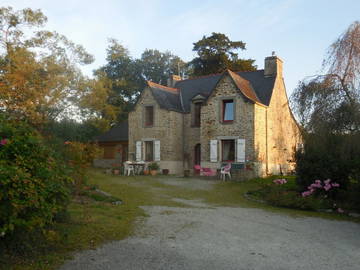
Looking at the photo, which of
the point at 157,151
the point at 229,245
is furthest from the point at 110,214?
the point at 157,151

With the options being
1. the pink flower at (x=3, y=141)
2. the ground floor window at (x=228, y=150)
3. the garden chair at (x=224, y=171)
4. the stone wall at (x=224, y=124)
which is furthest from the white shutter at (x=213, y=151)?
the pink flower at (x=3, y=141)

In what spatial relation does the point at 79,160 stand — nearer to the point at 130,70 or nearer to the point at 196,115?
the point at 196,115

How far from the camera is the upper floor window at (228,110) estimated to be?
811 inches

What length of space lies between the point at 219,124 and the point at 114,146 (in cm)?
1033

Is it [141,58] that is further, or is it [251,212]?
[141,58]

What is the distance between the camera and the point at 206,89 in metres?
24.3

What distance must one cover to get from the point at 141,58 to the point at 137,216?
35878 mm

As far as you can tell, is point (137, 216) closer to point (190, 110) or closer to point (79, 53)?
point (190, 110)

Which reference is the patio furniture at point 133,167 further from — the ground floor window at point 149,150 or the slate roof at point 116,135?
the slate roof at point 116,135

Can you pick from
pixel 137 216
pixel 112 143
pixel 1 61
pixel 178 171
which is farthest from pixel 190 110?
pixel 137 216

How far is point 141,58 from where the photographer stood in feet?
138

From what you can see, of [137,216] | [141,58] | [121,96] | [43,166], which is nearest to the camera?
[43,166]

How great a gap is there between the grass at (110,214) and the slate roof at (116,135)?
12.9 meters

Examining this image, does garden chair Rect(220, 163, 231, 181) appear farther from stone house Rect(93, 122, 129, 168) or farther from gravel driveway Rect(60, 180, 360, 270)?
stone house Rect(93, 122, 129, 168)
